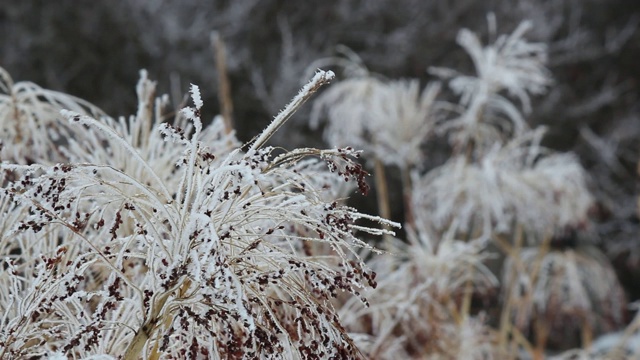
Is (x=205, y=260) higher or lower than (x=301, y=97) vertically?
lower

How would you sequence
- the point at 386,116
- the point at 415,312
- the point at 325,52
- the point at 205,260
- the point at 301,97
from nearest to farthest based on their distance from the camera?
the point at 205,260, the point at 301,97, the point at 415,312, the point at 386,116, the point at 325,52

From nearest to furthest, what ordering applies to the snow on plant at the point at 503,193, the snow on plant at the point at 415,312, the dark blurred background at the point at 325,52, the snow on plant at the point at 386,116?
the snow on plant at the point at 415,312, the snow on plant at the point at 503,193, the snow on plant at the point at 386,116, the dark blurred background at the point at 325,52

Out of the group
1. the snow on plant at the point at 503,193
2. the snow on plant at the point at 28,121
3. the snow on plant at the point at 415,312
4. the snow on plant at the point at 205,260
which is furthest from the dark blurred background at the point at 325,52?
the snow on plant at the point at 205,260

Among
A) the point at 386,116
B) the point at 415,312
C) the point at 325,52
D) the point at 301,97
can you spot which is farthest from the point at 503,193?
the point at 325,52

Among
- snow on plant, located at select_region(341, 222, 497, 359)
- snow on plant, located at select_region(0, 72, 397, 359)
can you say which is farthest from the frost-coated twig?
snow on plant, located at select_region(341, 222, 497, 359)

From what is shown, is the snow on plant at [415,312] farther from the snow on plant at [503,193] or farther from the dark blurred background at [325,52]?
the dark blurred background at [325,52]

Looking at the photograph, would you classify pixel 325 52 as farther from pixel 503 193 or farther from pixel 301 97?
pixel 301 97

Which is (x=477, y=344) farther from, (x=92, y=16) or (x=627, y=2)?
(x=627, y=2)

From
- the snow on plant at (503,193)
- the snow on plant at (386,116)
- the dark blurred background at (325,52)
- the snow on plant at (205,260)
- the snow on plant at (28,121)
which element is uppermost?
the dark blurred background at (325,52)
